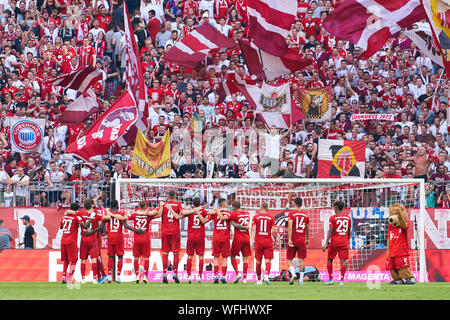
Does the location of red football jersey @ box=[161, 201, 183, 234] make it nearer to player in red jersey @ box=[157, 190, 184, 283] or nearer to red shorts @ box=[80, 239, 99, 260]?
player in red jersey @ box=[157, 190, 184, 283]

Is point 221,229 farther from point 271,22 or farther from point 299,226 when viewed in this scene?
point 271,22

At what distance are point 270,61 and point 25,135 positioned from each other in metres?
6.84

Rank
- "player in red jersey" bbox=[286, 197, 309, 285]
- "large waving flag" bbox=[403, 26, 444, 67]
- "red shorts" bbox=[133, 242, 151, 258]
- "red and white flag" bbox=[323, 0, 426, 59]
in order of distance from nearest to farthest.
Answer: "player in red jersey" bbox=[286, 197, 309, 285]
"red shorts" bbox=[133, 242, 151, 258]
"red and white flag" bbox=[323, 0, 426, 59]
"large waving flag" bbox=[403, 26, 444, 67]

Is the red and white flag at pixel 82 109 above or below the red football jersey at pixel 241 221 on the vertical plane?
above

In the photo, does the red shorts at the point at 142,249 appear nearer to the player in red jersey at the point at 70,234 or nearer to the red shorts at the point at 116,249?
the red shorts at the point at 116,249

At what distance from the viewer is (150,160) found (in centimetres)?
2342

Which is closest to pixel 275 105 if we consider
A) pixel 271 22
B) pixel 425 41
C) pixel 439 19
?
pixel 271 22

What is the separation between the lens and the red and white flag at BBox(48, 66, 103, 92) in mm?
27047

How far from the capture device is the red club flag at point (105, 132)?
23.9m

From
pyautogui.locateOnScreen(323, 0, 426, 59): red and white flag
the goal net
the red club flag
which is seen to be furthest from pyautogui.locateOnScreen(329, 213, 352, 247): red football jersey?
the red club flag

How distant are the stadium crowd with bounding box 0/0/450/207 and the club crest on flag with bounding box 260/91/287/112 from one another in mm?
550

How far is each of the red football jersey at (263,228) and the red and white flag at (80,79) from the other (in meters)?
9.12

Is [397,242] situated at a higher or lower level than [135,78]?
lower

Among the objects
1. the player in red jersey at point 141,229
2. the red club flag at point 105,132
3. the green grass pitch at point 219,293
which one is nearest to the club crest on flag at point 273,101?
the red club flag at point 105,132
